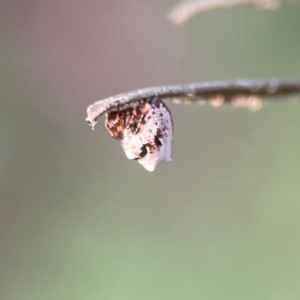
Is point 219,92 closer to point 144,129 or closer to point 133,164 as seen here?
point 144,129

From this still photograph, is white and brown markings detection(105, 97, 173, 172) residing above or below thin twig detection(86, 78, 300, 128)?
below

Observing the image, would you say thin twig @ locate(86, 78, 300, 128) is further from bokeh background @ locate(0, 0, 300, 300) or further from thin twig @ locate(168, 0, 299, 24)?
bokeh background @ locate(0, 0, 300, 300)

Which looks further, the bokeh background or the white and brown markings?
the bokeh background

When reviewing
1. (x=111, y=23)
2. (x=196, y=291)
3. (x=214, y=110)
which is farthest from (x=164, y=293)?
(x=111, y=23)

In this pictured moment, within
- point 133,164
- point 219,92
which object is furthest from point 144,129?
point 133,164

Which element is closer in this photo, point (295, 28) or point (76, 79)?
point (295, 28)

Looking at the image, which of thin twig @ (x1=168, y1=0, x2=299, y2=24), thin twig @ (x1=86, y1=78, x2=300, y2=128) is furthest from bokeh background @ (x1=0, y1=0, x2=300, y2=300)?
thin twig @ (x1=86, y1=78, x2=300, y2=128)

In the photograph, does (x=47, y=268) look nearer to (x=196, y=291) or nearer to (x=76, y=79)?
(x=196, y=291)
